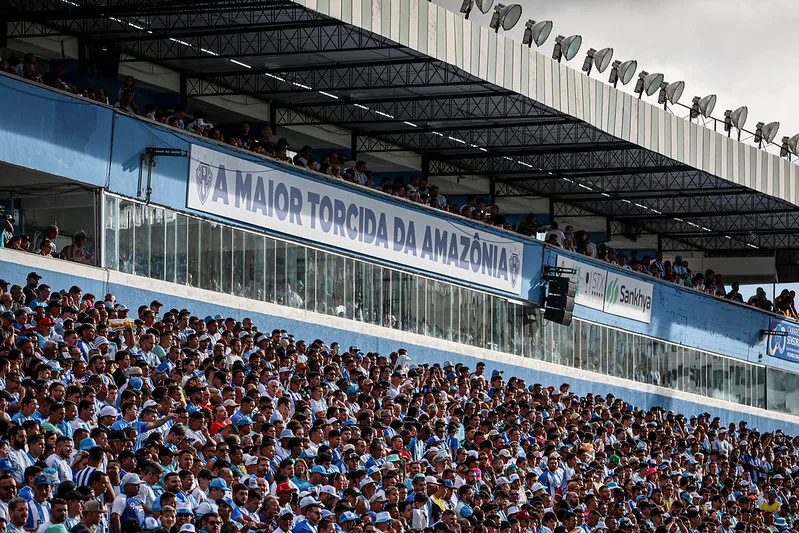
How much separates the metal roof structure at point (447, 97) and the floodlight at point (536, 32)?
965 millimetres

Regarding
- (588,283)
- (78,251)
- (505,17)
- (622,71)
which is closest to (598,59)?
(622,71)

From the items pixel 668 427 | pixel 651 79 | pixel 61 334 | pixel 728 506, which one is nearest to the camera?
pixel 61 334

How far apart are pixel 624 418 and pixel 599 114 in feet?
28.0

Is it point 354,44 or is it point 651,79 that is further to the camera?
point 651,79

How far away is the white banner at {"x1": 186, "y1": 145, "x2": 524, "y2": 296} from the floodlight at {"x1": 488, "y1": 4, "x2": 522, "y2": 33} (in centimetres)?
408

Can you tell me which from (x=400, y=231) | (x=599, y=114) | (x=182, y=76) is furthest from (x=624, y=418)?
(x=182, y=76)

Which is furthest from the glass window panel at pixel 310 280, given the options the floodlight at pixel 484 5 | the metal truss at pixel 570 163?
the metal truss at pixel 570 163

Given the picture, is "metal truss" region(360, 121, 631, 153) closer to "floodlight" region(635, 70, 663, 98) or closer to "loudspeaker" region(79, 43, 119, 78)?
"floodlight" region(635, 70, 663, 98)

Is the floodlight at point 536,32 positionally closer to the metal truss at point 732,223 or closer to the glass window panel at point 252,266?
the glass window panel at point 252,266

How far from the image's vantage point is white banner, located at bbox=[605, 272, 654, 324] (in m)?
35.1

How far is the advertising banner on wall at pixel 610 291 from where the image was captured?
3391 centimetres

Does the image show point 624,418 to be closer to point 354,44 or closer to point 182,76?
point 354,44

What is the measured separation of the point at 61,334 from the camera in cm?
1504

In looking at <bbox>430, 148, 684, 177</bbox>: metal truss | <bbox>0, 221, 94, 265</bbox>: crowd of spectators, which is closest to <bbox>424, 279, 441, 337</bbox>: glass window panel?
<bbox>430, 148, 684, 177</bbox>: metal truss
